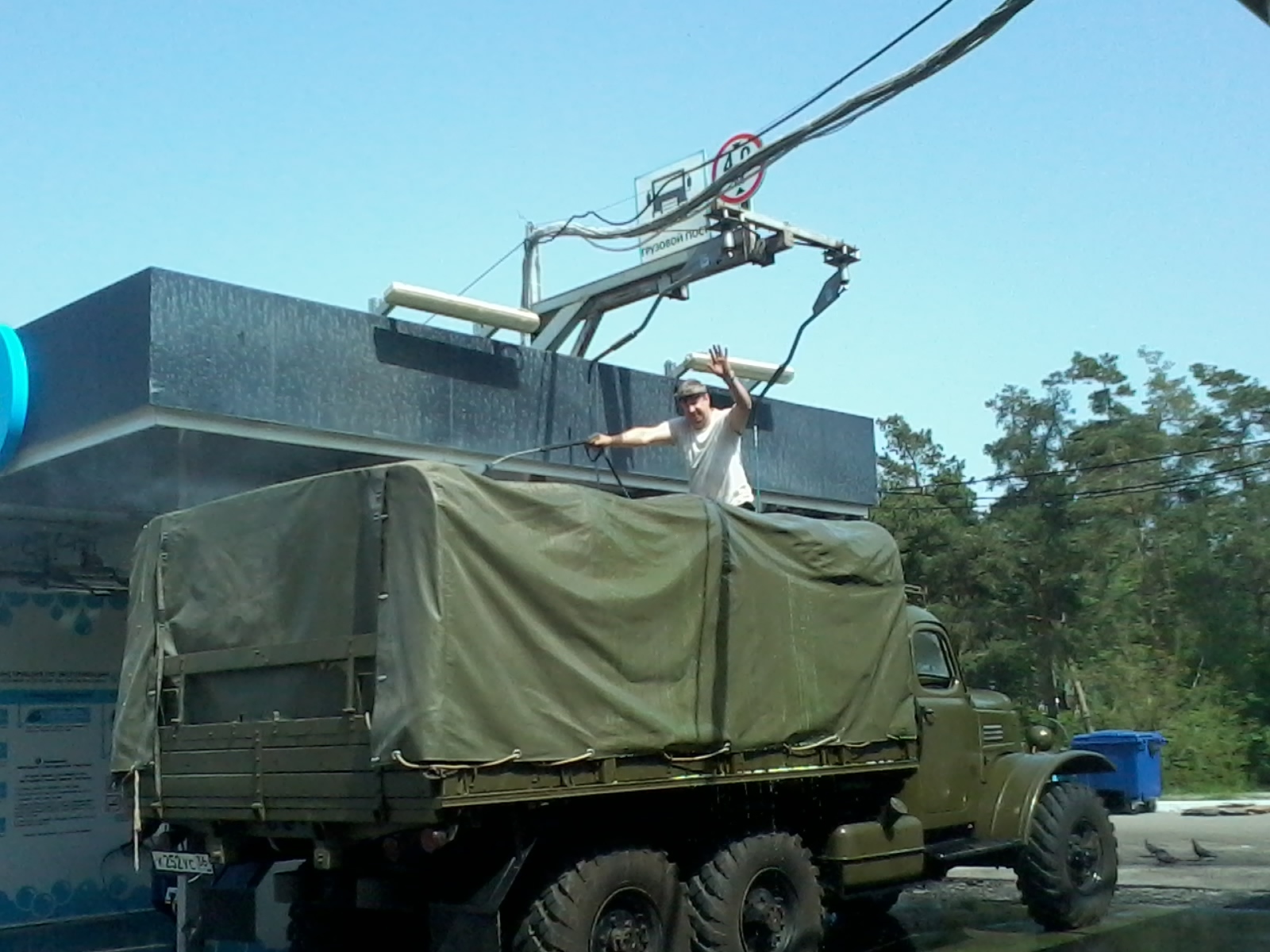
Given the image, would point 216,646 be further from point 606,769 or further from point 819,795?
point 819,795

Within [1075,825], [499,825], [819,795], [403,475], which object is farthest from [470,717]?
[1075,825]

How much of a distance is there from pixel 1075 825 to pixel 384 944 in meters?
4.66

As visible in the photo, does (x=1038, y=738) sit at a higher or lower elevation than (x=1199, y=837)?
higher

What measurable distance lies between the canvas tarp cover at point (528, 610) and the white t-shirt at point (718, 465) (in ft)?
1.89

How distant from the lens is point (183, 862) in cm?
666

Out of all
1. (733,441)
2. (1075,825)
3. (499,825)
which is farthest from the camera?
(1075,825)

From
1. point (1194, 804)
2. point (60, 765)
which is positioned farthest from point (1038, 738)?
point (1194, 804)

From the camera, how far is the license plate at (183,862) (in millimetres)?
6531

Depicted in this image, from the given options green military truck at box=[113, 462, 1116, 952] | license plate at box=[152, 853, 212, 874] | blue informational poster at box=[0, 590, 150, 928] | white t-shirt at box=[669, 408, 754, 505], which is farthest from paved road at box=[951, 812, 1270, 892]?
license plate at box=[152, 853, 212, 874]

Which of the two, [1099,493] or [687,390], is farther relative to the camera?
[1099,493]

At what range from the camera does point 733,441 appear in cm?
823

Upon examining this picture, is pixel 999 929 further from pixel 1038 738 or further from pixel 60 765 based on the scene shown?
pixel 60 765

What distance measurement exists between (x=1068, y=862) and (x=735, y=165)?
5461mm

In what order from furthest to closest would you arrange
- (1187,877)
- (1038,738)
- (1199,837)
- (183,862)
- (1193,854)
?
(1199,837)
(1193,854)
(1187,877)
(1038,738)
(183,862)
